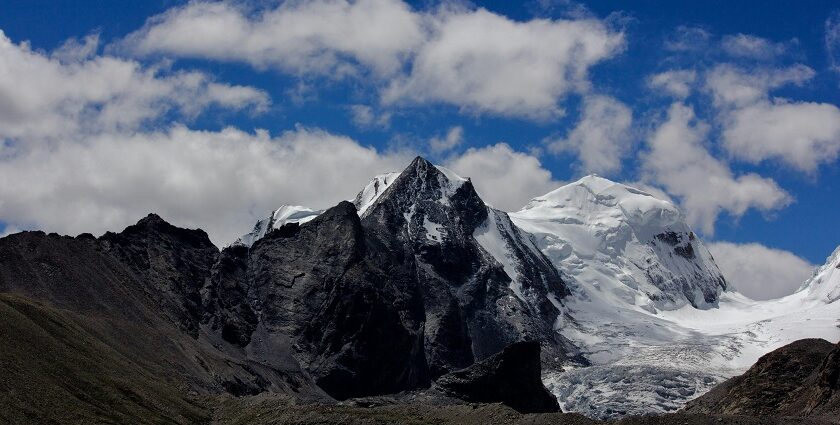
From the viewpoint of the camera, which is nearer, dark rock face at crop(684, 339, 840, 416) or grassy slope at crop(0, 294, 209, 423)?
grassy slope at crop(0, 294, 209, 423)

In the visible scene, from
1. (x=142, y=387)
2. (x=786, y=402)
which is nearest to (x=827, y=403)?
(x=786, y=402)

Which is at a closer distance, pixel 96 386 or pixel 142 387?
pixel 96 386

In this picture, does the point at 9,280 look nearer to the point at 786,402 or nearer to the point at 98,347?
the point at 98,347

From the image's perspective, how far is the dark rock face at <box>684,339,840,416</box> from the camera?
117 meters

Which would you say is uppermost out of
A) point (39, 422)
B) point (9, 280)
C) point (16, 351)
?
point (9, 280)

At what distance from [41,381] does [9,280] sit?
79740 millimetres

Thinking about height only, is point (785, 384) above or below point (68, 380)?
above

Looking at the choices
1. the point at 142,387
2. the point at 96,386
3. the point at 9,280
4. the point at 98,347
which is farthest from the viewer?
the point at 9,280

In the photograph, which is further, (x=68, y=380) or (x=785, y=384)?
(x=785, y=384)

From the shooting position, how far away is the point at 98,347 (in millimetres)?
154375

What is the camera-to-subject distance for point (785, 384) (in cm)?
13250

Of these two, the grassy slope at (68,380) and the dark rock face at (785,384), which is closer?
the grassy slope at (68,380)

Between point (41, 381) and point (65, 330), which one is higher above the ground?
point (65, 330)

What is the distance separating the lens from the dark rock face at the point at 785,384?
382 ft
